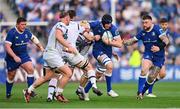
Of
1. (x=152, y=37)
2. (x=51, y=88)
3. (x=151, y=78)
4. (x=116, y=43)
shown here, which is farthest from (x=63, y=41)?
(x=152, y=37)

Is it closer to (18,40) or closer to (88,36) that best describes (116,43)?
(88,36)

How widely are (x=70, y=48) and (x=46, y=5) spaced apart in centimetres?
1701

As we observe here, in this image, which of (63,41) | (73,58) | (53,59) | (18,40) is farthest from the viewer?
(18,40)

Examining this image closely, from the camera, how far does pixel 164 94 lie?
75.7ft

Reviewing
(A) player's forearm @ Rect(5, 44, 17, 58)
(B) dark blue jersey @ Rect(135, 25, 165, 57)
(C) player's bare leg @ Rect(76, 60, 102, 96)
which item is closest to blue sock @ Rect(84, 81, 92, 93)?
(C) player's bare leg @ Rect(76, 60, 102, 96)

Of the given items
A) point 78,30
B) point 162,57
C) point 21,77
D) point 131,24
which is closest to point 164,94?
point 162,57

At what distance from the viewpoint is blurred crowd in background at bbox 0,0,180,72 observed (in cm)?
3456

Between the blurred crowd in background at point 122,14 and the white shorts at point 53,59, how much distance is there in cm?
1416

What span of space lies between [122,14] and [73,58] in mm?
17182

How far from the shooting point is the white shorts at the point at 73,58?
19.5 metres

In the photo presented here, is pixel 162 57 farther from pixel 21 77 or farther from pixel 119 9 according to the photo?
pixel 119 9

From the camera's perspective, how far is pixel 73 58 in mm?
19516

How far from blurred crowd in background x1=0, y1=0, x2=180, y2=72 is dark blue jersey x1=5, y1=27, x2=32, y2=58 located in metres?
12.0


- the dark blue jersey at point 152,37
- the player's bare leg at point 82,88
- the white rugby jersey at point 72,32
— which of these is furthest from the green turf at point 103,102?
the white rugby jersey at point 72,32
